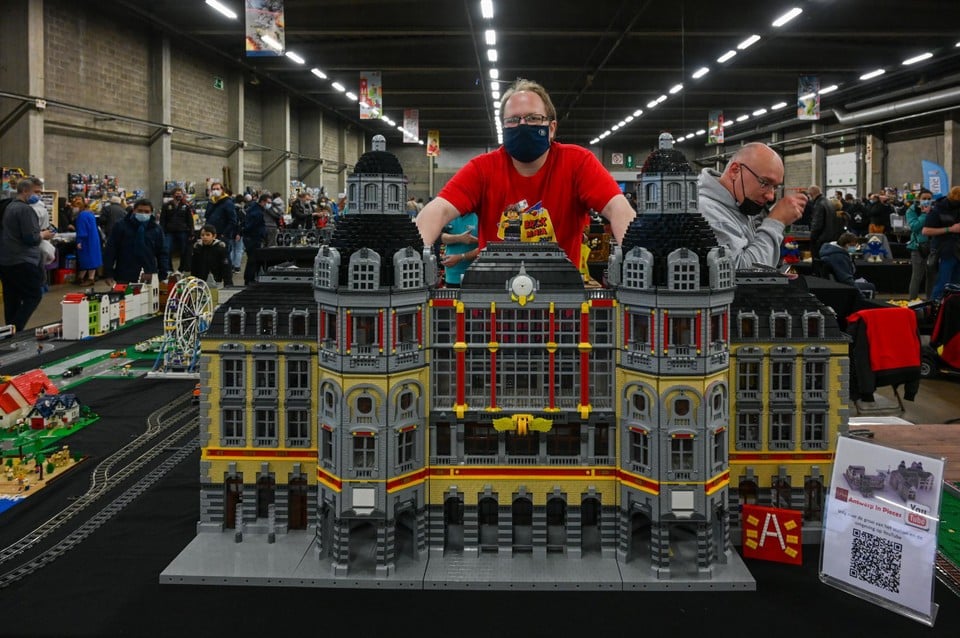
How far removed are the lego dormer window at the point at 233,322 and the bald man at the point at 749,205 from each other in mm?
2827

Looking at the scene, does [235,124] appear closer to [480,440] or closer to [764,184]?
[764,184]

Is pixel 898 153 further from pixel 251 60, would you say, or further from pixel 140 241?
pixel 140 241

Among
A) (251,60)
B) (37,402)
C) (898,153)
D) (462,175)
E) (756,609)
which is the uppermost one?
(251,60)

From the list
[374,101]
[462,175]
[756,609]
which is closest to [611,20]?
[374,101]

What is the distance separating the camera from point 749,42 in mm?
24500

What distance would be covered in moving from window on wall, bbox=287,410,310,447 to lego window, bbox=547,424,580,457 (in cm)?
124

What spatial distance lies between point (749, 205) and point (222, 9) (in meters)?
21.8

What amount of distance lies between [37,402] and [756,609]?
6128 millimetres

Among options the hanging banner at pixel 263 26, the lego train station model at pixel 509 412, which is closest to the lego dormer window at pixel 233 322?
the lego train station model at pixel 509 412

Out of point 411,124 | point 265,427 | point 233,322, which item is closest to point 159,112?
point 411,124

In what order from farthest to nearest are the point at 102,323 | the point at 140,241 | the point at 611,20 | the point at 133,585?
the point at 611,20, the point at 140,241, the point at 102,323, the point at 133,585

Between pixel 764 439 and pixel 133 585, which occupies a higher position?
pixel 764 439

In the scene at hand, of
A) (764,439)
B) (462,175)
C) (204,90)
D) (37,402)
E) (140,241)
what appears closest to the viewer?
(764,439)

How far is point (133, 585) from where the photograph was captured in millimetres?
3482
